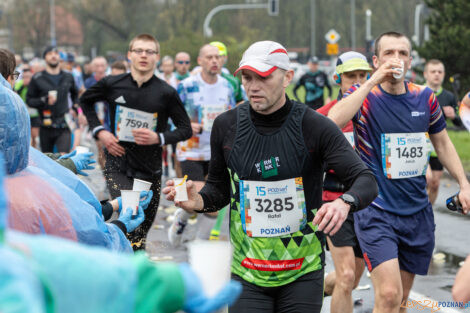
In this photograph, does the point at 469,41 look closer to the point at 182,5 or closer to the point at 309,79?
the point at 309,79

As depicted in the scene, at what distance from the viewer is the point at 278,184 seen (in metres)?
3.97

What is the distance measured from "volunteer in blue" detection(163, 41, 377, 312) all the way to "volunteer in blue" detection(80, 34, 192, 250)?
10.2 ft

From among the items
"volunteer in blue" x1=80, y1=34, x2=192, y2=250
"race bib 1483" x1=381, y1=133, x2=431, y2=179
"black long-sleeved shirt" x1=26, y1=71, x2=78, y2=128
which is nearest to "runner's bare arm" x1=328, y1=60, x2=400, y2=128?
"race bib 1483" x1=381, y1=133, x2=431, y2=179

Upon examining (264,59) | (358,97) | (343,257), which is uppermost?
(264,59)

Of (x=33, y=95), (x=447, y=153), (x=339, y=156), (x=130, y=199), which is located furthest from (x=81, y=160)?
(x=33, y=95)

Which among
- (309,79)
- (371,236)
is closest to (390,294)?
(371,236)

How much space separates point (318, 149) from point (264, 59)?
0.54 m

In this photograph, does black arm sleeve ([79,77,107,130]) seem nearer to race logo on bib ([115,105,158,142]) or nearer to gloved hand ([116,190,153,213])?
race logo on bib ([115,105,158,142])

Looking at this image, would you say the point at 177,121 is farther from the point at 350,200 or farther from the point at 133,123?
the point at 350,200

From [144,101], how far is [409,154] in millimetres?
2854

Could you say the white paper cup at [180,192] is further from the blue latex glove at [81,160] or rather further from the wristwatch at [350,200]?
the blue latex glove at [81,160]

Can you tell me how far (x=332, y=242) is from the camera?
567cm

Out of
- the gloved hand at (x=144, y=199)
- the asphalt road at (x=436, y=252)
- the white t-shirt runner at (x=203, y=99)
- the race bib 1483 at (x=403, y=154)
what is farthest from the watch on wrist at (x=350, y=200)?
the white t-shirt runner at (x=203, y=99)

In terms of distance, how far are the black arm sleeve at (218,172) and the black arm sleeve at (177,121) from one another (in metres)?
2.89
